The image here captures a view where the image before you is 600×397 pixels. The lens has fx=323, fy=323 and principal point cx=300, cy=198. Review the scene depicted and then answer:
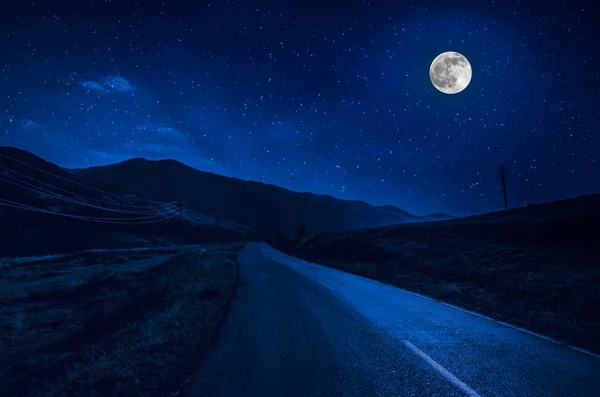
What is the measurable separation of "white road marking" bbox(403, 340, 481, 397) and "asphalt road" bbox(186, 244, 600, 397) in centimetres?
1

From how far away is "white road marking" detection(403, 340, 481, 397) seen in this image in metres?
4.49

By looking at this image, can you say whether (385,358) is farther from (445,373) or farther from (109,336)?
Result: (109,336)

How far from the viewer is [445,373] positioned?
5.09 m

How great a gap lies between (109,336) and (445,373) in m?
10.0

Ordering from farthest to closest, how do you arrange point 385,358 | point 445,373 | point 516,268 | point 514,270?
point 516,268 < point 514,270 < point 385,358 < point 445,373

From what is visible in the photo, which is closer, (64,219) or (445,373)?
(445,373)

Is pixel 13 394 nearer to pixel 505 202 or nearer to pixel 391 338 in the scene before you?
pixel 391 338

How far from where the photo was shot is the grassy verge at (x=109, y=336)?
545 centimetres

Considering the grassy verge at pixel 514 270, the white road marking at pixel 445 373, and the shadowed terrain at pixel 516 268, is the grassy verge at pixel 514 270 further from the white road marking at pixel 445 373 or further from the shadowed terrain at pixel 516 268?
the white road marking at pixel 445 373

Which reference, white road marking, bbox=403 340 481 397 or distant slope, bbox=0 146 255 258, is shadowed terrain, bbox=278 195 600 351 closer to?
white road marking, bbox=403 340 481 397

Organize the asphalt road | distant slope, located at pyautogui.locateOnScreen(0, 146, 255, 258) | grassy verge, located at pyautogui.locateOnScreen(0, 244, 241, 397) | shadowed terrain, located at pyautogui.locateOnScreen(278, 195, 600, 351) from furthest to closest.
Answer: distant slope, located at pyautogui.locateOnScreen(0, 146, 255, 258) < shadowed terrain, located at pyautogui.locateOnScreen(278, 195, 600, 351) < grassy verge, located at pyautogui.locateOnScreen(0, 244, 241, 397) < the asphalt road

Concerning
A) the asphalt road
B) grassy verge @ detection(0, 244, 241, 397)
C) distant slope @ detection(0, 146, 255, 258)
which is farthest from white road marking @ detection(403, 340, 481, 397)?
distant slope @ detection(0, 146, 255, 258)

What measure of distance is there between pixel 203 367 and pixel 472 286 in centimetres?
1389

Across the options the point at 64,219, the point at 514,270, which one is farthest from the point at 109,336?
the point at 64,219
